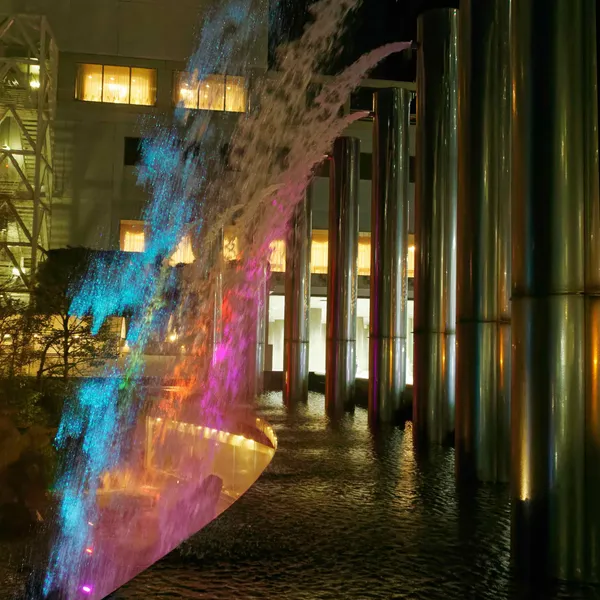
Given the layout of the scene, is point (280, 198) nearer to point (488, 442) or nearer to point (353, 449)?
point (353, 449)

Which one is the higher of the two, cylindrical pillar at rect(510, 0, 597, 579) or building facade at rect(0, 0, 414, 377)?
building facade at rect(0, 0, 414, 377)

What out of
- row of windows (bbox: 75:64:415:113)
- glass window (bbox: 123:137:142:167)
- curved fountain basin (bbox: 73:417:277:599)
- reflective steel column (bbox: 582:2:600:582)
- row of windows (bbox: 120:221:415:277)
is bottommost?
curved fountain basin (bbox: 73:417:277:599)

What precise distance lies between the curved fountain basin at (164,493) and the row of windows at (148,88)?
1792cm

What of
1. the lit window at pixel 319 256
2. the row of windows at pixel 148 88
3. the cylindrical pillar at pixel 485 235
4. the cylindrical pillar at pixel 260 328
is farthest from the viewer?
the lit window at pixel 319 256

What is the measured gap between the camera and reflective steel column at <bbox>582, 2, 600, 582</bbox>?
3488 millimetres

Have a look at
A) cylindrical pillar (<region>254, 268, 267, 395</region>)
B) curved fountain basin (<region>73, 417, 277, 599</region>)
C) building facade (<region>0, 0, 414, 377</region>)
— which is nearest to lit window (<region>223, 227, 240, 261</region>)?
cylindrical pillar (<region>254, 268, 267, 395</region>)

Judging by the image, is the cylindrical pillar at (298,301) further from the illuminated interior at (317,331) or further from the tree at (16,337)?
the illuminated interior at (317,331)

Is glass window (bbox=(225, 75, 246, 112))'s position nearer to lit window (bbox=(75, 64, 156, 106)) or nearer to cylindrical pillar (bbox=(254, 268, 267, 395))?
lit window (bbox=(75, 64, 156, 106))

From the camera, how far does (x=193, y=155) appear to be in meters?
30.0

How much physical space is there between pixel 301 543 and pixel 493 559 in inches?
41.7

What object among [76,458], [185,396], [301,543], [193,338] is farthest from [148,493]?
[193,338]

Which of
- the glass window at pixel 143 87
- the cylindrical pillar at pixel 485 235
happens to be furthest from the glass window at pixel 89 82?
the cylindrical pillar at pixel 485 235

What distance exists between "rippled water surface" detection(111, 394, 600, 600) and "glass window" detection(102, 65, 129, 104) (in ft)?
87.4

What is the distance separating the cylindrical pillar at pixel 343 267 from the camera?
14352mm
